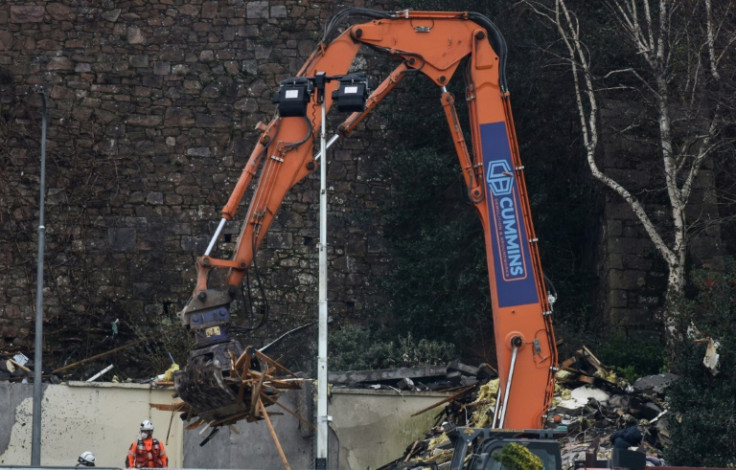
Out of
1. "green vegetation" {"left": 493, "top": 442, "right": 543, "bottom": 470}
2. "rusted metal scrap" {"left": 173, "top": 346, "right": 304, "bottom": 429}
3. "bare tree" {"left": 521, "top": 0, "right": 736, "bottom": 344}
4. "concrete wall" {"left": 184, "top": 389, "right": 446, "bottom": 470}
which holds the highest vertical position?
"bare tree" {"left": 521, "top": 0, "right": 736, "bottom": 344}

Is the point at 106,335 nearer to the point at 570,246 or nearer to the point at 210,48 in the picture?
the point at 210,48

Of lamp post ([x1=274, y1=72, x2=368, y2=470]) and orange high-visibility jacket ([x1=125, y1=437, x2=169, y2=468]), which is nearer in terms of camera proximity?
lamp post ([x1=274, y1=72, x2=368, y2=470])

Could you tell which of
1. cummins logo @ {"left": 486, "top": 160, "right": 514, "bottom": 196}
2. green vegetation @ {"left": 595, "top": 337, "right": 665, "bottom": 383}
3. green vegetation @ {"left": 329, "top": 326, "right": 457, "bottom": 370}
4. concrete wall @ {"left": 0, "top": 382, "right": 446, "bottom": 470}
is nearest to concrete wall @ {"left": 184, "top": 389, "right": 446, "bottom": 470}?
concrete wall @ {"left": 0, "top": 382, "right": 446, "bottom": 470}

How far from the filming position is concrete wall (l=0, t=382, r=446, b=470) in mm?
22812

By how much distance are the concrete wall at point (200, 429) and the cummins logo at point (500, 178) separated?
18.3ft

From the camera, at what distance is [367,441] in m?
23.1

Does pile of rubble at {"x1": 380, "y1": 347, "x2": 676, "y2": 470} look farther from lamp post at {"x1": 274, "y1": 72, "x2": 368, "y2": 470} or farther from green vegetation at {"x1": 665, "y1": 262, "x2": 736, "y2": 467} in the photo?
lamp post at {"x1": 274, "y1": 72, "x2": 368, "y2": 470}

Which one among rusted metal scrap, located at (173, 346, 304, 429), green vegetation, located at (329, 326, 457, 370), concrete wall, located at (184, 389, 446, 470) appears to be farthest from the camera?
green vegetation, located at (329, 326, 457, 370)

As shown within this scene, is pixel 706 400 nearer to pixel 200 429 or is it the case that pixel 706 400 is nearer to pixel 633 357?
pixel 633 357

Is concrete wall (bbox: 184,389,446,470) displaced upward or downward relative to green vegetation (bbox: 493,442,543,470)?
downward

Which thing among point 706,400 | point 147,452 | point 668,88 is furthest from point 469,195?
point 668,88

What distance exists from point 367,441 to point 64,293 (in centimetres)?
740

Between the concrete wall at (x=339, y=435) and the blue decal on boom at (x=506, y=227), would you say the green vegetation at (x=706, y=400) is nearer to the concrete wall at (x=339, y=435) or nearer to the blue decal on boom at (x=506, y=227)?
the blue decal on boom at (x=506, y=227)

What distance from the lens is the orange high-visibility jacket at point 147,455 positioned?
1931 cm
